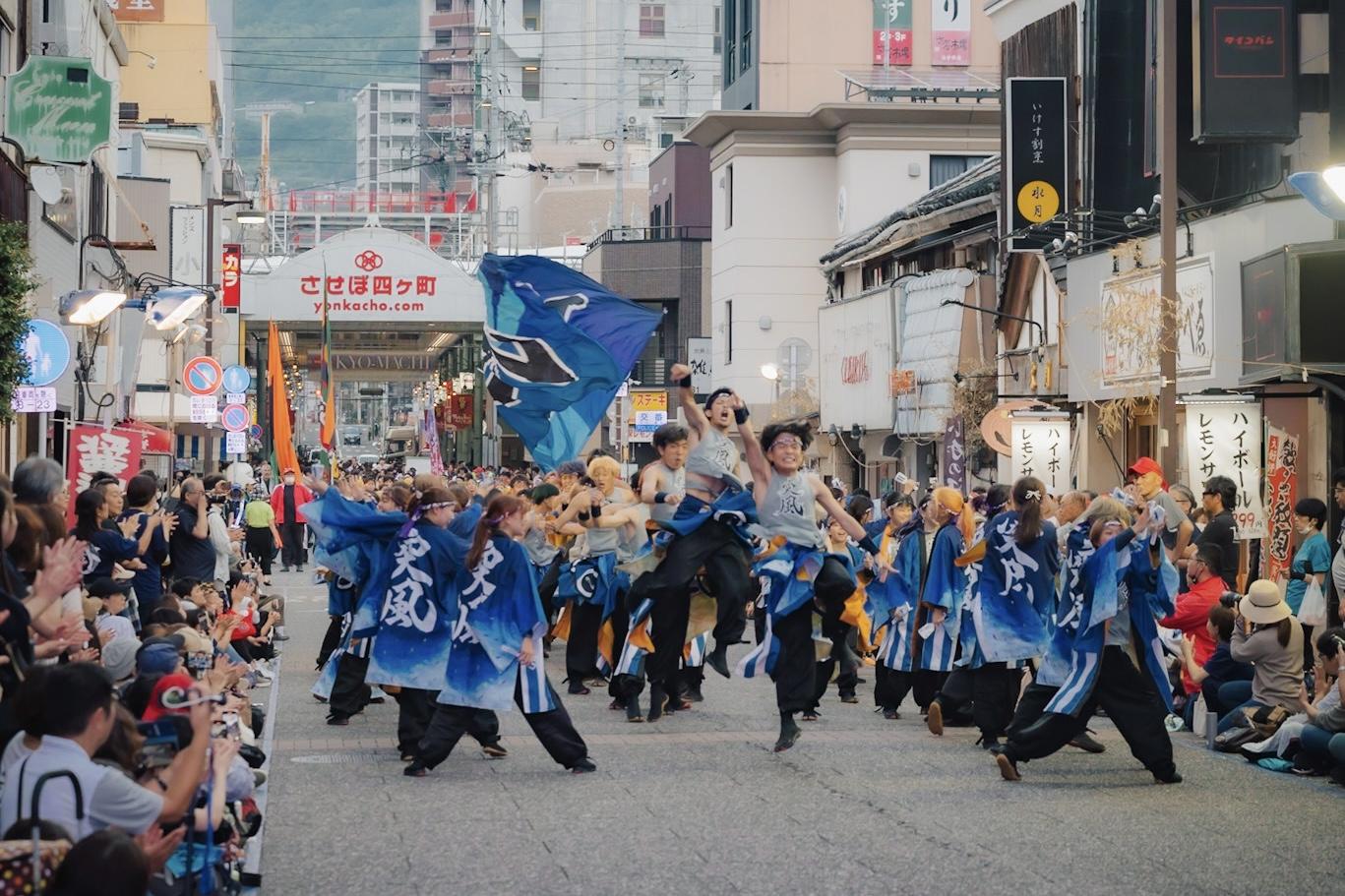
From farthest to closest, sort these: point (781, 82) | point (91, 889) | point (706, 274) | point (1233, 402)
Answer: point (706, 274) < point (781, 82) < point (1233, 402) < point (91, 889)

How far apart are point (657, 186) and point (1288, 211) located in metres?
42.8

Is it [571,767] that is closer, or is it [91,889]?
[91,889]

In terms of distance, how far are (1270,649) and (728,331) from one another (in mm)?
36817

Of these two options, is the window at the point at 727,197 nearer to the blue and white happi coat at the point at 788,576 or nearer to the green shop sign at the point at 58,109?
the green shop sign at the point at 58,109

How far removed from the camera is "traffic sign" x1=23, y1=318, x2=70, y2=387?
17.7 meters

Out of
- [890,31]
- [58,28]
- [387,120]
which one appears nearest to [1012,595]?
[58,28]

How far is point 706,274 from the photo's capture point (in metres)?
56.6

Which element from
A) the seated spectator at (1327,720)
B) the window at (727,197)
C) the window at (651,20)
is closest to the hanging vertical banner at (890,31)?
the window at (727,197)

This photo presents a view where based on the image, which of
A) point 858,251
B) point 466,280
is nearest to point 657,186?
point 466,280

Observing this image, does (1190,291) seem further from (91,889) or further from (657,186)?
(657,186)

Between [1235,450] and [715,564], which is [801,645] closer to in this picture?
[715,564]

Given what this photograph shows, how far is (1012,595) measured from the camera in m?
12.1

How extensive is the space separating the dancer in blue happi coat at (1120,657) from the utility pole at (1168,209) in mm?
6983

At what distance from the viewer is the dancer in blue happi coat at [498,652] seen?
10.8 m
